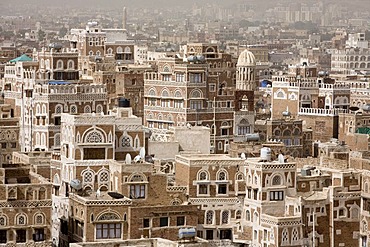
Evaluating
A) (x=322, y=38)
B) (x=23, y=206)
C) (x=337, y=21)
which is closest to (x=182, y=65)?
(x=23, y=206)

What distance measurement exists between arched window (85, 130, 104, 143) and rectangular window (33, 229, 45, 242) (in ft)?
15.4

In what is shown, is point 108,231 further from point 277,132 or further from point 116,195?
point 277,132

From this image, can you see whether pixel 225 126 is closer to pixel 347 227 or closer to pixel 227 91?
pixel 227 91

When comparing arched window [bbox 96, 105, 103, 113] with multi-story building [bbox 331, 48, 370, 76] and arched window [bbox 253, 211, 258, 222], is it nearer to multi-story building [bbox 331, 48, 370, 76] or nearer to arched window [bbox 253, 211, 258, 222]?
arched window [bbox 253, 211, 258, 222]

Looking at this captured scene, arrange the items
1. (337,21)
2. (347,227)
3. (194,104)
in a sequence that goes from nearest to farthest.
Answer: (347,227)
(194,104)
(337,21)

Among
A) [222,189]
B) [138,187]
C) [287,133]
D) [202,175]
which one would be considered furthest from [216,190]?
[287,133]

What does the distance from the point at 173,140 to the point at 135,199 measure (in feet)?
26.5

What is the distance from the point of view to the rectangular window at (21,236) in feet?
119

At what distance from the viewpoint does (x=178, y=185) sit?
39938 mm

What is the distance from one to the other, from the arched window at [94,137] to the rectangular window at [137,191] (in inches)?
112

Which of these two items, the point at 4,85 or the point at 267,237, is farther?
the point at 4,85

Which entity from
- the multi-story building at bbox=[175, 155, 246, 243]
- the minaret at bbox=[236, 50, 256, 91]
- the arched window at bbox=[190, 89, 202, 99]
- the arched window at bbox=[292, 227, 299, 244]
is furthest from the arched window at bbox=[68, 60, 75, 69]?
the arched window at bbox=[292, 227, 299, 244]

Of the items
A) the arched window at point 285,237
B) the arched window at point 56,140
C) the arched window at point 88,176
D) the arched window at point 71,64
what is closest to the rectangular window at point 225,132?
the arched window at point 71,64

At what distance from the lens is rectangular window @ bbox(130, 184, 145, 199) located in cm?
3816
